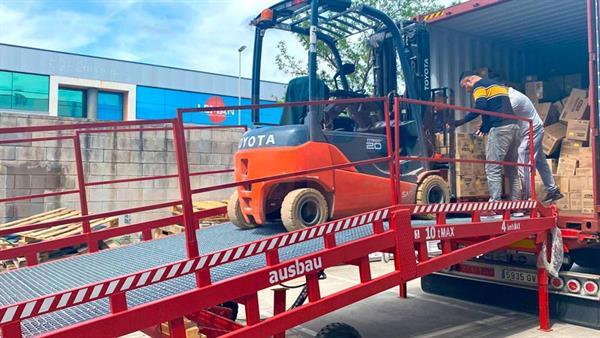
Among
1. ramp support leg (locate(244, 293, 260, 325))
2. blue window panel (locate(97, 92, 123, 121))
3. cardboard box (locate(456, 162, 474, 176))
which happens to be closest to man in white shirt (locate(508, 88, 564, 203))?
cardboard box (locate(456, 162, 474, 176))

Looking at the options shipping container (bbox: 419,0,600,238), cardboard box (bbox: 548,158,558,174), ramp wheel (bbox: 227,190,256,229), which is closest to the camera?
ramp wheel (bbox: 227,190,256,229)

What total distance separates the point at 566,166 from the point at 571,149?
403 mm

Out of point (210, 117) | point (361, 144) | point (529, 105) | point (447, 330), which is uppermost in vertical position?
point (210, 117)

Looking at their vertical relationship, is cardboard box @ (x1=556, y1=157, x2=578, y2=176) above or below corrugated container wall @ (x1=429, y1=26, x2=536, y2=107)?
below

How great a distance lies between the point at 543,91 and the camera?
328 inches

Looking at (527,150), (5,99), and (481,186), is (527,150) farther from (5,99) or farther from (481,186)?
(5,99)

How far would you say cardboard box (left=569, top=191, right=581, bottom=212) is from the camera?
21.2ft

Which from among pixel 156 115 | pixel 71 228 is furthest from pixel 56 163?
pixel 156 115

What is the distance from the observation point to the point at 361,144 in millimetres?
5445

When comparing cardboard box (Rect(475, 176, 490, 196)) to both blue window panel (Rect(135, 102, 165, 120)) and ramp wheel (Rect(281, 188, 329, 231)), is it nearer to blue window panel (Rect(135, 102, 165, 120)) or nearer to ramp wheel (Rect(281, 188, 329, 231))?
ramp wheel (Rect(281, 188, 329, 231))

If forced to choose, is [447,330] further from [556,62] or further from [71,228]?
[71,228]

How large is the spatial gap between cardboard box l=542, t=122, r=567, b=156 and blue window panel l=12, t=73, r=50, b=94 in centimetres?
3216

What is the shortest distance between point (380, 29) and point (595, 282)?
366 cm

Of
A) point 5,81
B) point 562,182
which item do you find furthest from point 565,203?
point 5,81
